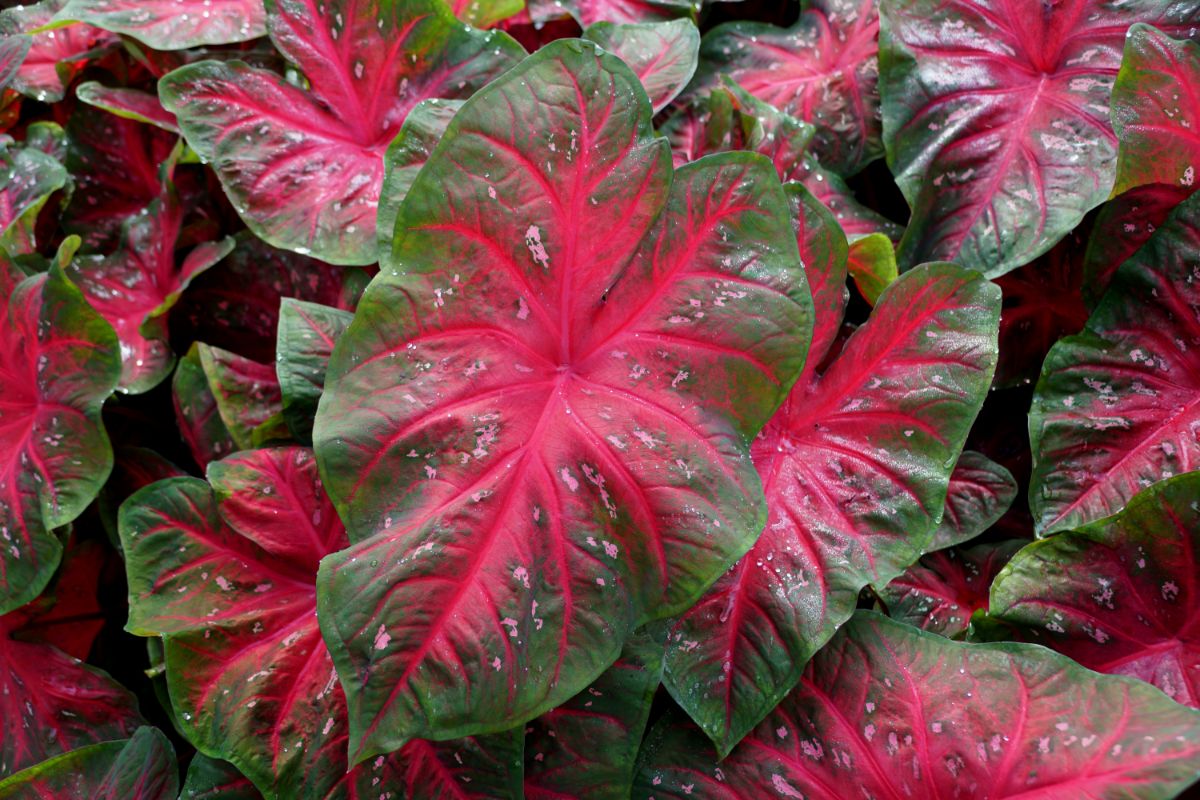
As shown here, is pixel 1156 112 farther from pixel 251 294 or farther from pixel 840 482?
pixel 251 294

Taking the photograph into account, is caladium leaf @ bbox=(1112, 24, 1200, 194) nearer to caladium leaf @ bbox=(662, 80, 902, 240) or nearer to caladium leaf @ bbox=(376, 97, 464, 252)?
caladium leaf @ bbox=(662, 80, 902, 240)

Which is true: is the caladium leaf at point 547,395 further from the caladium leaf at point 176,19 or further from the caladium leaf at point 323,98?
the caladium leaf at point 176,19

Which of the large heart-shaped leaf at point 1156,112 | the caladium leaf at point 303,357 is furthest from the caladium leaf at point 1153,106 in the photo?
the caladium leaf at point 303,357

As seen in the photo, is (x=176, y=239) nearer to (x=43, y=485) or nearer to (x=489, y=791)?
(x=43, y=485)

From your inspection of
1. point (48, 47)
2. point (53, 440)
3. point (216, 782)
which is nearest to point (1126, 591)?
point (216, 782)

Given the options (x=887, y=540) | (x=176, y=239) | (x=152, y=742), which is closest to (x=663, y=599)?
(x=887, y=540)
